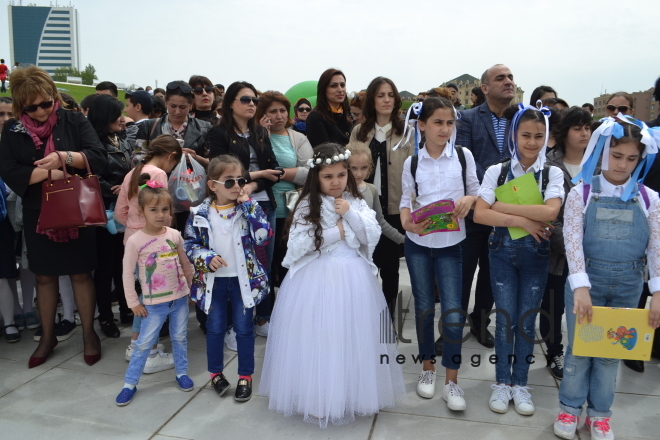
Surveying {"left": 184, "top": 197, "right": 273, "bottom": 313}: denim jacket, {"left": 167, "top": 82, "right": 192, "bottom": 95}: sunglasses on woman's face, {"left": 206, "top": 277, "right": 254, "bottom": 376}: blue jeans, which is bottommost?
{"left": 206, "top": 277, "right": 254, "bottom": 376}: blue jeans

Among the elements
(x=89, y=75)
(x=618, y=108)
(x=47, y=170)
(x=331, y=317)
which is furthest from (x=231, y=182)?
(x=89, y=75)

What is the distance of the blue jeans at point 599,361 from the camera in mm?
2699

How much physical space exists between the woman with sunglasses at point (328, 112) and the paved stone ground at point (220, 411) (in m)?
2.12

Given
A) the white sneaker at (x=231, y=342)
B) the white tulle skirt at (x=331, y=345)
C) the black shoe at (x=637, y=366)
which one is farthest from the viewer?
the white sneaker at (x=231, y=342)

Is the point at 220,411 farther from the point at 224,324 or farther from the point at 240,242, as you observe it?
the point at 240,242

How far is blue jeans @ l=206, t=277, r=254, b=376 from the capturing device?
130 inches

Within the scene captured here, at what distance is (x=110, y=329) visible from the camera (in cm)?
440

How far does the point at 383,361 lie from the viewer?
10.1 ft

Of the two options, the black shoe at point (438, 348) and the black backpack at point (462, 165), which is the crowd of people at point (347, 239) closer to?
the black backpack at point (462, 165)

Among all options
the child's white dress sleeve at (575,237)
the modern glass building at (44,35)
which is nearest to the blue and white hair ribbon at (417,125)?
the child's white dress sleeve at (575,237)

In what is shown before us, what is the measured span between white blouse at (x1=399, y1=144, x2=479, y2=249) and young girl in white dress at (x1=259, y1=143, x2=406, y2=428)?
403 mm

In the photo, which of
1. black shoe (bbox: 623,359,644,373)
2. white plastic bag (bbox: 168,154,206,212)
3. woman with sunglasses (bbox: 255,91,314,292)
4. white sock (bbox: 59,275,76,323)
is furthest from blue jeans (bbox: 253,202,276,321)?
black shoe (bbox: 623,359,644,373)

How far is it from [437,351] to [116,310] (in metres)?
3.46

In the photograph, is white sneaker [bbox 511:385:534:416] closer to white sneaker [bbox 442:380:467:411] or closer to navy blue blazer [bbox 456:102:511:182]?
white sneaker [bbox 442:380:467:411]
